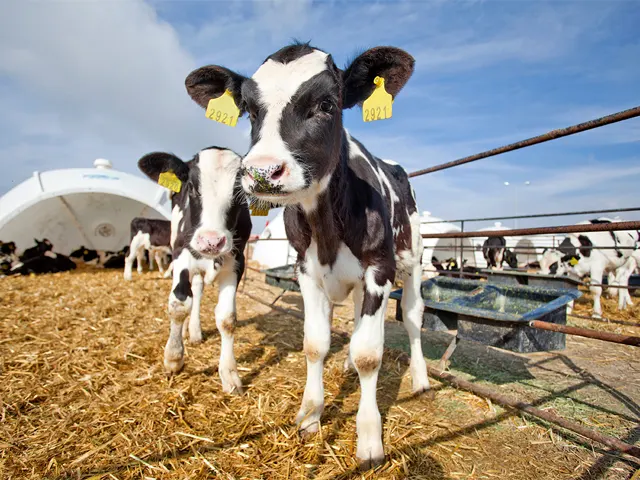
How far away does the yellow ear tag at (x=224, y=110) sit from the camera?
108 inches

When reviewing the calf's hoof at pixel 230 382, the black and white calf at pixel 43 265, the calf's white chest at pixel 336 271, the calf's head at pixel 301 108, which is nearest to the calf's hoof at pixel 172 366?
the calf's hoof at pixel 230 382

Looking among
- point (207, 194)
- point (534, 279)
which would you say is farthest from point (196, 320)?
point (534, 279)

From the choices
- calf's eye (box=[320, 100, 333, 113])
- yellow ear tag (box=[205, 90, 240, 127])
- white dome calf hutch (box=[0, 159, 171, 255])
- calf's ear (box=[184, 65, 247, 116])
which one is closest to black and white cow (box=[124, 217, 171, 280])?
white dome calf hutch (box=[0, 159, 171, 255])

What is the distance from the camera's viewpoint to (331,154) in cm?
216

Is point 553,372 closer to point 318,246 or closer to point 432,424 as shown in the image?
point 432,424

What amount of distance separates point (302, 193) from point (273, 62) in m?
0.95

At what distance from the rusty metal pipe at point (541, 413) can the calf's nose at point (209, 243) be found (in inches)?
89.8

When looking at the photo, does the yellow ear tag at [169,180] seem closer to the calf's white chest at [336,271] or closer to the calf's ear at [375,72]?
the calf's white chest at [336,271]

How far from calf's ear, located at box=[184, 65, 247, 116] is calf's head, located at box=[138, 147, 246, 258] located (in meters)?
0.75

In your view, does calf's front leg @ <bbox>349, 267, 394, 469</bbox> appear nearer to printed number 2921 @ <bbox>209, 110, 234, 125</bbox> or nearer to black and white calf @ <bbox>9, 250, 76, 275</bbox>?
printed number 2921 @ <bbox>209, 110, 234, 125</bbox>

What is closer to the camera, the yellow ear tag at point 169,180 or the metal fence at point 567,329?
the metal fence at point 567,329

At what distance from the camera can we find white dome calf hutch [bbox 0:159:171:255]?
1113 cm

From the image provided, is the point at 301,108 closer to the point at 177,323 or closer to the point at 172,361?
the point at 177,323

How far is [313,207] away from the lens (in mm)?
2373
